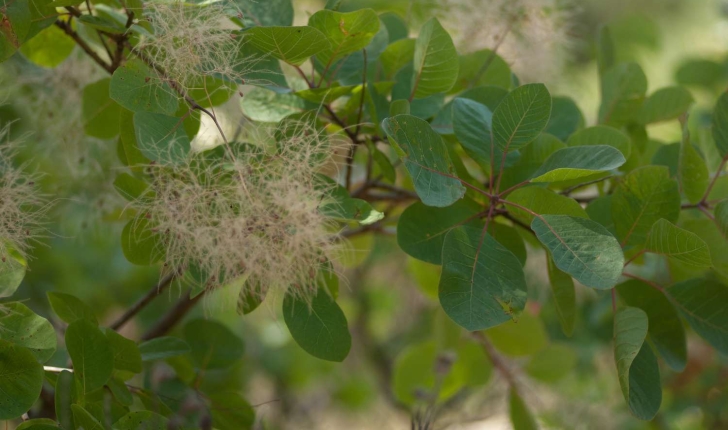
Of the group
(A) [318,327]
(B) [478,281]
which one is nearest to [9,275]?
(A) [318,327]

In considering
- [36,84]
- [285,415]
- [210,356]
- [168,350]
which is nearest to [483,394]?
[285,415]

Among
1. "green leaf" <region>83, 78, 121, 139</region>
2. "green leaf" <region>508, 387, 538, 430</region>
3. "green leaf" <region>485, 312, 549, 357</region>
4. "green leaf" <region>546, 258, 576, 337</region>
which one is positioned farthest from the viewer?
"green leaf" <region>485, 312, 549, 357</region>

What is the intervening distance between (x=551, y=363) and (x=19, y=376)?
78 centimetres

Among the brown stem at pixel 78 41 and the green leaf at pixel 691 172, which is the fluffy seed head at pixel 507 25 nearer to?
the green leaf at pixel 691 172

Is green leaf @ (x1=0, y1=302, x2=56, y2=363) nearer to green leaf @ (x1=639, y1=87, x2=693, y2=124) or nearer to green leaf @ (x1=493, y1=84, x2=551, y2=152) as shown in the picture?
green leaf @ (x1=493, y1=84, x2=551, y2=152)

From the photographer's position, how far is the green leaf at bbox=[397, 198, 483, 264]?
60 cm

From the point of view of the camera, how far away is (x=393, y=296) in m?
1.74

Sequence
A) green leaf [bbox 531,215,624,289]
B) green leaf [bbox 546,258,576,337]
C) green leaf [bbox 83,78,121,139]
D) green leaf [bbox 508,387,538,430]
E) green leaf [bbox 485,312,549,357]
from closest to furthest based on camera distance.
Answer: green leaf [bbox 531,215,624,289] → green leaf [bbox 546,258,576,337] → green leaf [bbox 83,78,121,139] → green leaf [bbox 508,387,538,430] → green leaf [bbox 485,312,549,357]

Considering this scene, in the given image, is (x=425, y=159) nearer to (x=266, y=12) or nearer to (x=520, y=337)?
(x=266, y=12)

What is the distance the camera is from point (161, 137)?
56 centimetres

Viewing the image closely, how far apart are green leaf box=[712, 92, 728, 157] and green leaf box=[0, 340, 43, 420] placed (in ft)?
2.16

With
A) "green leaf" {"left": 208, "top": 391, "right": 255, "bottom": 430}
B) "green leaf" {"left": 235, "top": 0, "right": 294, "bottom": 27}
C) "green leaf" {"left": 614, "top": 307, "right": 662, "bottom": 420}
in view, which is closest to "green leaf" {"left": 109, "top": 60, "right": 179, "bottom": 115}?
"green leaf" {"left": 235, "top": 0, "right": 294, "bottom": 27}

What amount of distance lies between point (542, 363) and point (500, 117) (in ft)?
1.98

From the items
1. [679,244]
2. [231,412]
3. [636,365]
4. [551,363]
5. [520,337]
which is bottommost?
[551,363]
